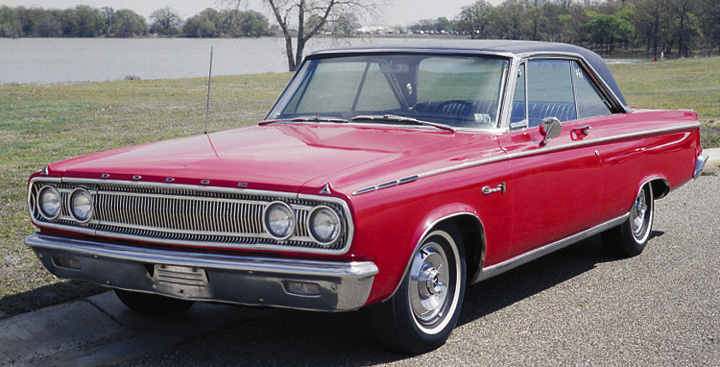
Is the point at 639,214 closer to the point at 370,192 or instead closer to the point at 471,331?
the point at 471,331

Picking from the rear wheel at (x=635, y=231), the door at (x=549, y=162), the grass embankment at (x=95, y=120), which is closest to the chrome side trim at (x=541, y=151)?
the door at (x=549, y=162)

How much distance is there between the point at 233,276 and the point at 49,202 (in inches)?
47.7

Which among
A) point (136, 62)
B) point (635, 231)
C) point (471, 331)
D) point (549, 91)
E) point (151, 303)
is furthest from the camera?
point (136, 62)

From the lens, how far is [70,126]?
47.8ft

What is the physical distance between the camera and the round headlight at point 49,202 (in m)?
4.12

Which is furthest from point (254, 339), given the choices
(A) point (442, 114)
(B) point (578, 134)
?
(B) point (578, 134)

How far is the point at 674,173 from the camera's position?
644 cm

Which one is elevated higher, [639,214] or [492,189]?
[492,189]

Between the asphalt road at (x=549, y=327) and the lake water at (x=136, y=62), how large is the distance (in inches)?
75.8

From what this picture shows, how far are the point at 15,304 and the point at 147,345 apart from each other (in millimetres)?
893

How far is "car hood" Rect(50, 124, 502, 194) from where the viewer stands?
362 cm

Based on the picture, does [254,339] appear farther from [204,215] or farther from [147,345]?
[204,215]

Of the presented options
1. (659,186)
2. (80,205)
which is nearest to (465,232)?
(80,205)

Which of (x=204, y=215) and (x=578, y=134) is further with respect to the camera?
(x=578, y=134)
